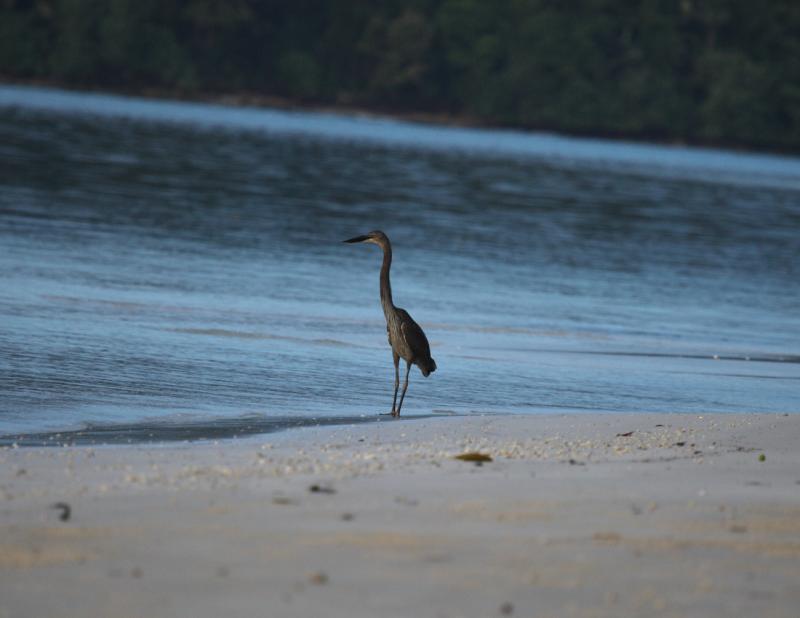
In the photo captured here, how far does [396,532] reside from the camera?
24.0ft

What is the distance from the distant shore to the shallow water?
7201 cm

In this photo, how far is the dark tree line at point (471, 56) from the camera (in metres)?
123

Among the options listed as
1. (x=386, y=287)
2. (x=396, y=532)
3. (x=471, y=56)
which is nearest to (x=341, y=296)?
(x=386, y=287)

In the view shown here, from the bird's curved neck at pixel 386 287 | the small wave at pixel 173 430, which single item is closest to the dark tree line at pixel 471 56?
the bird's curved neck at pixel 386 287

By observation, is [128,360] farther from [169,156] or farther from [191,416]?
[169,156]

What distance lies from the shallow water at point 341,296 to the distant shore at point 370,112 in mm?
72014

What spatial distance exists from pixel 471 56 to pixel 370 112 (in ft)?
31.5

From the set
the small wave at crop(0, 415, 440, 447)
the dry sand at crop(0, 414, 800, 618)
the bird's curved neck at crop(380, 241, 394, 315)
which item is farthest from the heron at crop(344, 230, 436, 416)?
the dry sand at crop(0, 414, 800, 618)

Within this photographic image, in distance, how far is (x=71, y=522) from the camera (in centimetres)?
730

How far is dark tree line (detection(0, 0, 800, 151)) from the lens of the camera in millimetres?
122625

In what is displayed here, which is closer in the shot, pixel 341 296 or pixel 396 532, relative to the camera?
pixel 396 532

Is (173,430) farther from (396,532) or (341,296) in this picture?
(341,296)

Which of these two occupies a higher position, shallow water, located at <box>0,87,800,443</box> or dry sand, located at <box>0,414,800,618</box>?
dry sand, located at <box>0,414,800,618</box>

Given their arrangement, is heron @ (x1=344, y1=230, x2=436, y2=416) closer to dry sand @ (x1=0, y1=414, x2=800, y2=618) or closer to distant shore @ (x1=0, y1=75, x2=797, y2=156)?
dry sand @ (x1=0, y1=414, x2=800, y2=618)
